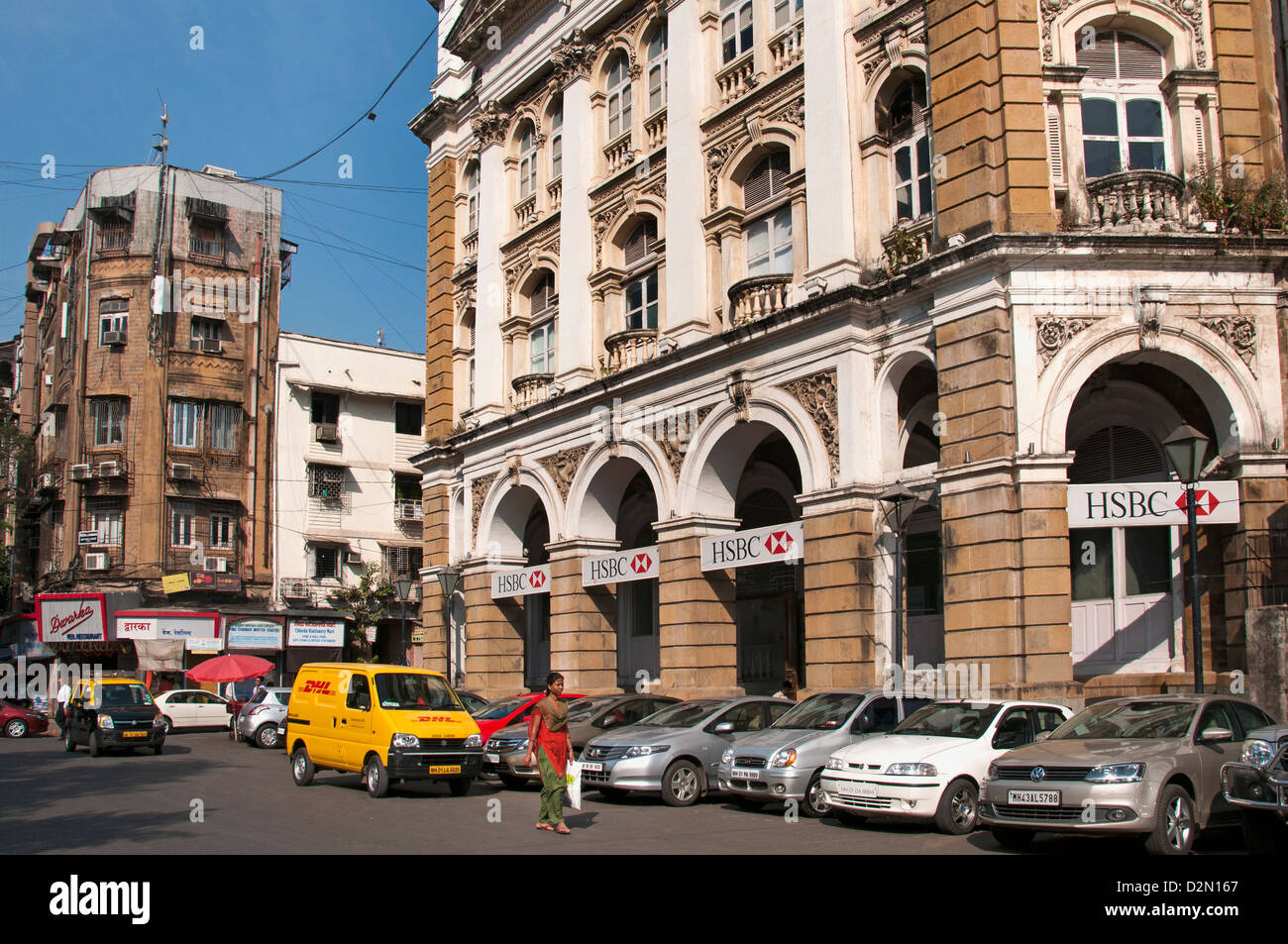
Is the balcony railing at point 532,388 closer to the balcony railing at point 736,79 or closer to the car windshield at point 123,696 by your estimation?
the balcony railing at point 736,79

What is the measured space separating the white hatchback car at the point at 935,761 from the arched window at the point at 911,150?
10.5 meters

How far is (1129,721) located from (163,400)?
134ft

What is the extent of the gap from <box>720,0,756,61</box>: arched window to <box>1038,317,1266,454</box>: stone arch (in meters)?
10.7

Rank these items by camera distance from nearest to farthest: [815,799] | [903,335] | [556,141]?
1. [815,799]
2. [903,335]
3. [556,141]

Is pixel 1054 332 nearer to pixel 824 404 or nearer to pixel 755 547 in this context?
pixel 824 404

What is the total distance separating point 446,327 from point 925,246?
1864 cm

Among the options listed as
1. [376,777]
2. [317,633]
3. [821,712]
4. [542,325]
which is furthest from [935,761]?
[317,633]

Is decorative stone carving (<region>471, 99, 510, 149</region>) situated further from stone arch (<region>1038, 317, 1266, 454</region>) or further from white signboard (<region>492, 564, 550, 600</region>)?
stone arch (<region>1038, 317, 1266, 454</region>)

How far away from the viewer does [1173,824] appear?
35.3 ft

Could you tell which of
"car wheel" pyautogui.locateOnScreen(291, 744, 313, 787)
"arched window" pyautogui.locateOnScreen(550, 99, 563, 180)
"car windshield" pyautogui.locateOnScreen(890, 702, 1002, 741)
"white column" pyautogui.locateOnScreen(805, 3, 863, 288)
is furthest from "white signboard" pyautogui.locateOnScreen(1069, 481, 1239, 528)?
"arched window" pyautogui.locateOnScreen(550, 99, 563, 180)

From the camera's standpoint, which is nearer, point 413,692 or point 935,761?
point 935,761
